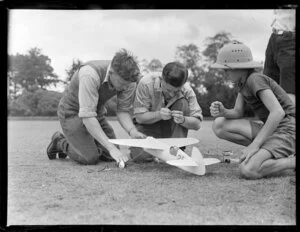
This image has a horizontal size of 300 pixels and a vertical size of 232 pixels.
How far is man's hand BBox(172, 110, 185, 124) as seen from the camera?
2.29 meters

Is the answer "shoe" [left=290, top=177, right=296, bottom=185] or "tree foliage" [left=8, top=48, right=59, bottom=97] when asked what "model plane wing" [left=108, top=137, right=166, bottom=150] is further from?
"shoe" [left=290, top=177, right=296, bottom=185]

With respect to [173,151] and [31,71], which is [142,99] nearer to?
[173,151]

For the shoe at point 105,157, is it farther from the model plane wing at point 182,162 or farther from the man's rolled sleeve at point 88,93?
the model plane wing at point 182,162

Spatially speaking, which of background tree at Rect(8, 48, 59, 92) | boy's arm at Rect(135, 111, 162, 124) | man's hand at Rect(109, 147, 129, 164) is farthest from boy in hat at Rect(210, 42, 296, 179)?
background tree at Rect(8, 48, 59, 92)

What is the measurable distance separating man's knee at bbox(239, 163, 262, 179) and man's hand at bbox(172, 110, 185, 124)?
1.41 feet

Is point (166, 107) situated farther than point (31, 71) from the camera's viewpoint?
Yes

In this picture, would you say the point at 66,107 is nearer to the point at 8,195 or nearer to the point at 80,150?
the point at 80,150

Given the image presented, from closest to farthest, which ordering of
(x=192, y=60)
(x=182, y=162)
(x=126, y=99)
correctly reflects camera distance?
(x=192, y=60), (x=182, y=162), (x=126, y=99)

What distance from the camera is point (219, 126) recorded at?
8.56 ft

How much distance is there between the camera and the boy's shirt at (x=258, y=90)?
82.4 inches

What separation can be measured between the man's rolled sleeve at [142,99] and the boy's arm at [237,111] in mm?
472

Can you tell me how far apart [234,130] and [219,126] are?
0.34 ft

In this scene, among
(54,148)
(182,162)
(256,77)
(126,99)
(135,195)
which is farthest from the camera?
(54,148)

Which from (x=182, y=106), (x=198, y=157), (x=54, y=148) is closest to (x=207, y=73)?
(x=182, y=106)
